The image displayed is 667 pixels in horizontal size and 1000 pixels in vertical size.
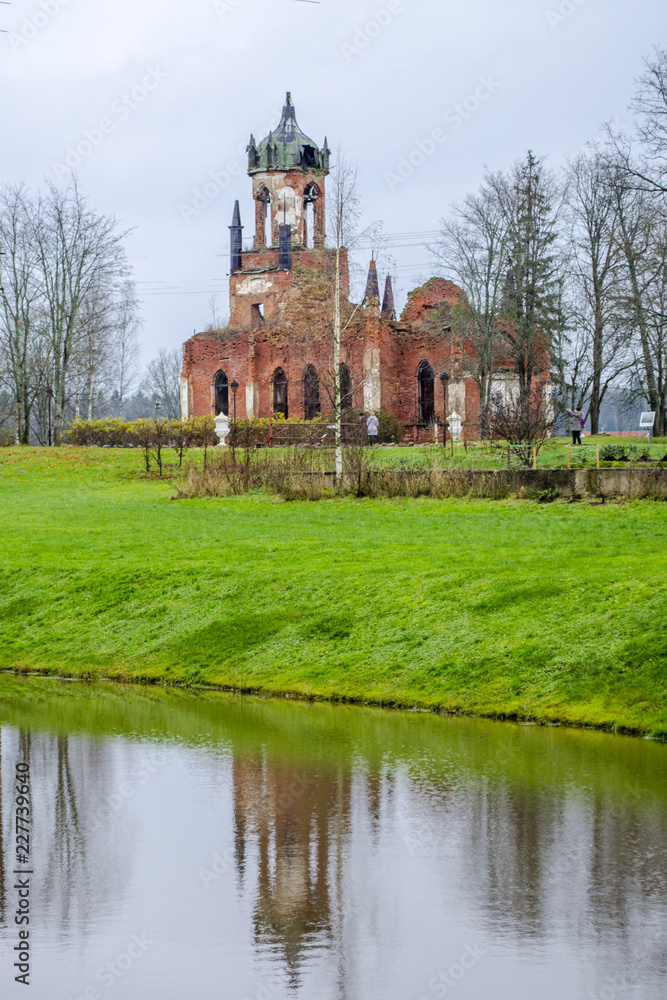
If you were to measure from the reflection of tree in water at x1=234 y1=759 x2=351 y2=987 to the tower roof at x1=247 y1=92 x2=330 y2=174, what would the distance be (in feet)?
184

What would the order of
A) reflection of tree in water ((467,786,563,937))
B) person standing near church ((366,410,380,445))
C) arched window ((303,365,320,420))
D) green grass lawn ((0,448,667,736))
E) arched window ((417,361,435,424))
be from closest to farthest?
reflection of tree in water ((467,786,563,937)) → green grass lawn ((0,448,667,736)) → person standing near church ((366,410,380,445)) → arched window ((417,361,435,424)) → arched window ((303,365,320,420))

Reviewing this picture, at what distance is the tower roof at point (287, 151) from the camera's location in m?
62.5

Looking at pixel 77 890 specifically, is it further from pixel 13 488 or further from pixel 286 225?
pixel 286 225

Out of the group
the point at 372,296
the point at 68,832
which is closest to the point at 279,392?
the point at 372,296

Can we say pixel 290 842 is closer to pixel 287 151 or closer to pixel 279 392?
pixel 279 392

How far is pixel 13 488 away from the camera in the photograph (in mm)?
33438

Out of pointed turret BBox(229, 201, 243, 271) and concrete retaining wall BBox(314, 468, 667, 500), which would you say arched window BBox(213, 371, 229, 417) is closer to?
pointed turret BBox(229, 201, 243, 271)

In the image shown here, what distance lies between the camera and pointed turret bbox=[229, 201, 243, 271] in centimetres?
6468

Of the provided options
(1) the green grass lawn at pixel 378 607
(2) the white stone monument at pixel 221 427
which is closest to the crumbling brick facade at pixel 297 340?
(2) the white stone monument at pixel 221 427

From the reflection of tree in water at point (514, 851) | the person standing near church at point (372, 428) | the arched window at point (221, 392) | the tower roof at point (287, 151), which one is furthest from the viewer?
the tower roof at point (287, 151)

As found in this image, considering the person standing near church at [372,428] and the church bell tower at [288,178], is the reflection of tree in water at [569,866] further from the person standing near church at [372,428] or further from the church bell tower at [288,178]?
the church bell tower at [288,178]

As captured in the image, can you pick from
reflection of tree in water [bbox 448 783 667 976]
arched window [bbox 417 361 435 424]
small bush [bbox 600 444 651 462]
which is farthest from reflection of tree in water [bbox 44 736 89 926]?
arched window [bbox 417 361 435 424]

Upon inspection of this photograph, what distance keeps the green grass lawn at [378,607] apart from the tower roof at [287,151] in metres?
43.9

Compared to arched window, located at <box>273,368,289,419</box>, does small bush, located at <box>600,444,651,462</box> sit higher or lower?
lower
